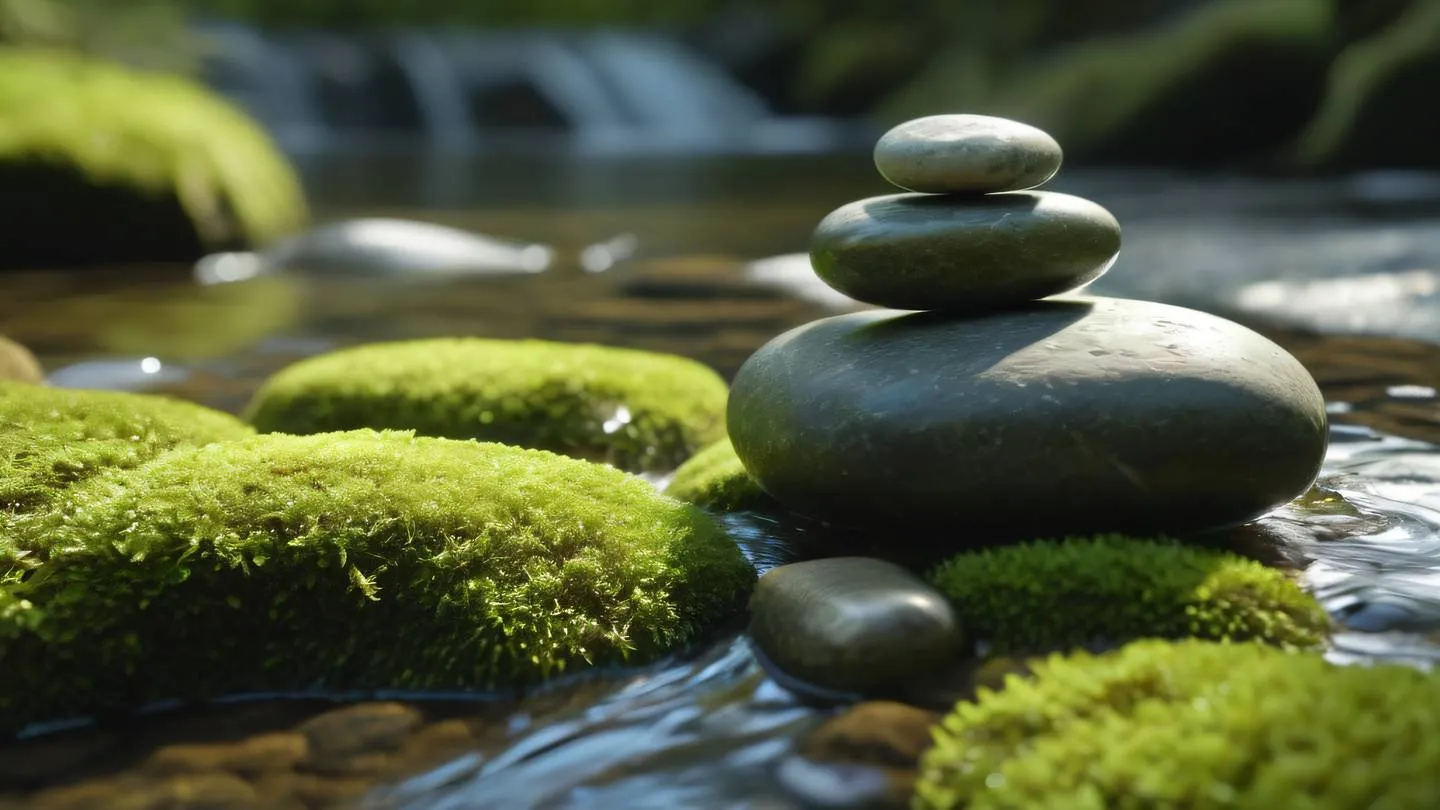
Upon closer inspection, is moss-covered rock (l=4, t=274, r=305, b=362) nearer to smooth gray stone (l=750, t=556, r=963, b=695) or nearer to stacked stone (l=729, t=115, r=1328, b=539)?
stacked stone (l=729, t=115, r=1328, b=539)

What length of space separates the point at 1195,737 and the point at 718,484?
129 inches

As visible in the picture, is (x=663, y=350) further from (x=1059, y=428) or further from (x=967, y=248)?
(x=1059, y=428)

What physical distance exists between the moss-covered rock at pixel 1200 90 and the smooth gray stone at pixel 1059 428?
66.8 feet

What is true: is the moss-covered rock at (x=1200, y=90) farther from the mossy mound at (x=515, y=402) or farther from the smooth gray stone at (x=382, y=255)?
the mossy mound at (x=515, y=402)

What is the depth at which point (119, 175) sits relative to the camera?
595 inches

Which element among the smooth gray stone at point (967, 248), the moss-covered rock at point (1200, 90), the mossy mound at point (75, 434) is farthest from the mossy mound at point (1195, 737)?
the moss-covered rock at point (1200, 90)

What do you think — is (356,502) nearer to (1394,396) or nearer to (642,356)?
(642,356)

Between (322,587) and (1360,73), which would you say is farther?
(1360,73)

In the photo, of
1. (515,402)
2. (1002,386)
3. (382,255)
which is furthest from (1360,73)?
(1002,386)

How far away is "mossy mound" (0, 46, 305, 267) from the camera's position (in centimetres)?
1485

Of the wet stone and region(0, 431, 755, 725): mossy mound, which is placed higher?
region(0, 431, 755, 725): mossy mound

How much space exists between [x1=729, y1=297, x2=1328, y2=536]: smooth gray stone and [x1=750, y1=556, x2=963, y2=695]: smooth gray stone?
64cm

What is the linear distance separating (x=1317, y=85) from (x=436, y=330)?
18109mm

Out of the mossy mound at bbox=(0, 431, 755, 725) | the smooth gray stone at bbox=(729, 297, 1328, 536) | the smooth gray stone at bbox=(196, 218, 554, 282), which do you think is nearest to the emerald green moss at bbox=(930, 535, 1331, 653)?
the smooth gray stone at bbox=(729, 297, 1328, 536)
